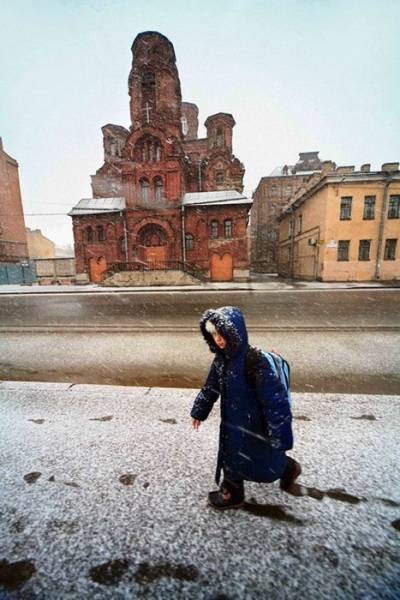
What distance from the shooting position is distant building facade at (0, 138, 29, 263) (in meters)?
30.4

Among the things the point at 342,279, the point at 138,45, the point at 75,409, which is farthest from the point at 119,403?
the point at 138,45

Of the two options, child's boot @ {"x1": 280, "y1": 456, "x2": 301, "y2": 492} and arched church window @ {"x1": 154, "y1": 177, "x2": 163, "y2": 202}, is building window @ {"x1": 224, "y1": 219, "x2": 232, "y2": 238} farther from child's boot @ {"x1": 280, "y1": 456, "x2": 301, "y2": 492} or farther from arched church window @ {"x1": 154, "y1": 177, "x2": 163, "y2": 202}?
child's boot @ {"x1": 280, "y1": 456, "x2": 301, "y2": 492}

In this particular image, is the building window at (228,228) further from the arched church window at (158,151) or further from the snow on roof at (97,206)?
the snow on roof at (97,206)

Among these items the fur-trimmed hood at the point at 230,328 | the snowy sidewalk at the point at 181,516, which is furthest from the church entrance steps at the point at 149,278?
the fur-trimmed hood at the point at 230,328

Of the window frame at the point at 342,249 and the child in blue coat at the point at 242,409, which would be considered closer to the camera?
the child in blue coat at the point at 242,409

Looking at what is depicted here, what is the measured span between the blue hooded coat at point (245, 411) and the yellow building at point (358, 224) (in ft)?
67.6

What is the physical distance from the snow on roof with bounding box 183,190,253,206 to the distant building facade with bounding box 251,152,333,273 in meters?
15.5

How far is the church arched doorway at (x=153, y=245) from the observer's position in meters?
23.5

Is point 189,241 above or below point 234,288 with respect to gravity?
above

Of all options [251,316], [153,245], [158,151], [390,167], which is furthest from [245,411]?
[158,151]

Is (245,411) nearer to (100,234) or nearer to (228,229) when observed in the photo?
(228,229)

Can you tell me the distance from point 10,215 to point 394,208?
4038 centimetres

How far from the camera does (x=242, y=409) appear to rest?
1.64m

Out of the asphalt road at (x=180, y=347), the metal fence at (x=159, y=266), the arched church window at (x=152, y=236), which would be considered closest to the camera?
the asphalt road at (x=180, y=347)
